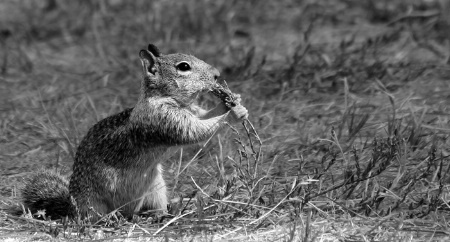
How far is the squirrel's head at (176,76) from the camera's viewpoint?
4633 mm

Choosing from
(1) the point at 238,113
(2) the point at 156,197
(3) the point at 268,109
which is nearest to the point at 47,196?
(2) the point at 156,197

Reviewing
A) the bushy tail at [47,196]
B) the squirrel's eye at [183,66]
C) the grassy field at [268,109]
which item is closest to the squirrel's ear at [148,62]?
the squirrel's eye at [183,66]

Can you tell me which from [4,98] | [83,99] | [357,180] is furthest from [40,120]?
[357,180]

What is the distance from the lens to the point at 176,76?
15.4 ft

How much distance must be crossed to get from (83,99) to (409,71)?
260cm

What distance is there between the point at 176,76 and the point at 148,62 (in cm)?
20

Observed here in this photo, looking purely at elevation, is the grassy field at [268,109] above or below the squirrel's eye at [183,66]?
below

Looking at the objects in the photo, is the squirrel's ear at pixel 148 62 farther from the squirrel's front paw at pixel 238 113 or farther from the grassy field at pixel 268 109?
the grassy field at pixel 268 109

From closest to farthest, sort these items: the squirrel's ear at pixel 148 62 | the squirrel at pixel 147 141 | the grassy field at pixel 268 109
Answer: the grassy field at pixel 268 109, the squirrel at pixel 147 141, the squirrel's ear at pixel 148 62

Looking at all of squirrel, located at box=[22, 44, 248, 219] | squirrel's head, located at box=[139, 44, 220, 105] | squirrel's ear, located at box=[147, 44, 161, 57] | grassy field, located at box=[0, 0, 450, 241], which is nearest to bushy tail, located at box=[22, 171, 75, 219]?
squirrel, located at box=[22, 44, 248, 219]

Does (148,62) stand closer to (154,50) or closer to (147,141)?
(154,50)

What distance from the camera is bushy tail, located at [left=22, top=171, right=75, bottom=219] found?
476 centimetres

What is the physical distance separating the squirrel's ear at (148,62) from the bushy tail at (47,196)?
0.83 m

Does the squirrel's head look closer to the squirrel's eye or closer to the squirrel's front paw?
the squirrel's eye
